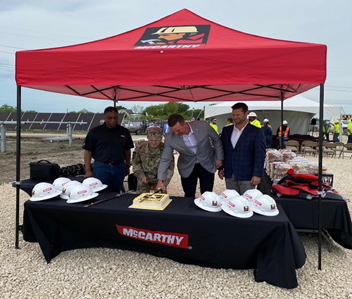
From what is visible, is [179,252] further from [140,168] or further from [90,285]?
[140,168]

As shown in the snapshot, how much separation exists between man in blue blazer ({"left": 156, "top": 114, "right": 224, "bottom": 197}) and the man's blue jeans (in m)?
0.76

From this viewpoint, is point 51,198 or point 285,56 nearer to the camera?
point 285,56

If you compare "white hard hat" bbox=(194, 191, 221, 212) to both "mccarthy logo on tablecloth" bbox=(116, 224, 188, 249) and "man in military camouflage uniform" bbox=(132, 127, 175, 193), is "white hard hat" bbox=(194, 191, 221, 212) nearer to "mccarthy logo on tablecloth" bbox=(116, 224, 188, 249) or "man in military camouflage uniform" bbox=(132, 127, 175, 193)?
"mccarthy logo on tablecloth" bbox=(116, 224, 188, 249)

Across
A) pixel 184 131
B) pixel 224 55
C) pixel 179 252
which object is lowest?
pixel 179 252

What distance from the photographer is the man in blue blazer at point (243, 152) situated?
2.87 m

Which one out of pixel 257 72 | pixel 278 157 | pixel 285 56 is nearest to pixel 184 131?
pixel 257 72

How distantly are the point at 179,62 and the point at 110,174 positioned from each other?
5.79 ft

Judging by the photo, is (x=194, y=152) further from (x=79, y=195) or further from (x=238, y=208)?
(x=79, y=195)

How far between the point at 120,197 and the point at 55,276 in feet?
2.95

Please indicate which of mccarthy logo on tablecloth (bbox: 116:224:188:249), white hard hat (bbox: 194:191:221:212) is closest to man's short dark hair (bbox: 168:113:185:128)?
white hard hat (bbox: 194:191:221:212)

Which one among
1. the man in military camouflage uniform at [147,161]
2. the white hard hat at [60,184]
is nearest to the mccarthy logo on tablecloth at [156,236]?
the white hard hat at [60,184]

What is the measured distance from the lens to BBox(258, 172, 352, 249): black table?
8.68 feet

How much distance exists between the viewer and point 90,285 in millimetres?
2285

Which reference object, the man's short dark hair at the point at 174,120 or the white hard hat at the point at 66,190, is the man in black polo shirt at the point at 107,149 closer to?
the white hard hat at the point at 66,190
